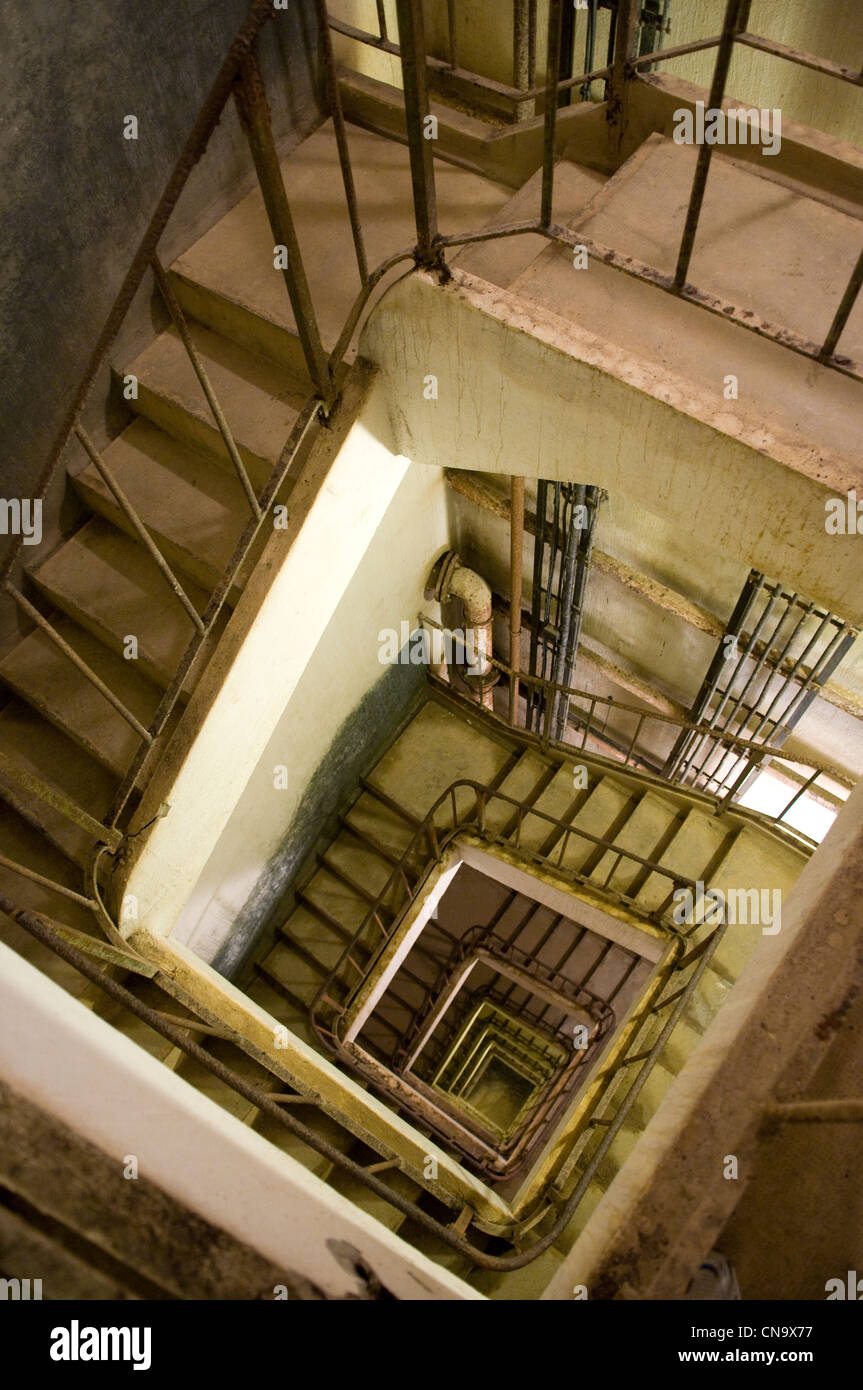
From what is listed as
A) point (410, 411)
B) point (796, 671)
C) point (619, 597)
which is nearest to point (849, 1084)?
point (410, 411)

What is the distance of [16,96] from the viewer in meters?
3.37

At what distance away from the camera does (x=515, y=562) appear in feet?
20.8

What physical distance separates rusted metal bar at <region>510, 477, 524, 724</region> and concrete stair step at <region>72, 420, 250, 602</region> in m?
2.04

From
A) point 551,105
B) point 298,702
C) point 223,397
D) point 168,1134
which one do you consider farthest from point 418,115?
point 298,702

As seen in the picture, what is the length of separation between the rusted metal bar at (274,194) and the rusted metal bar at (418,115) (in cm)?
43

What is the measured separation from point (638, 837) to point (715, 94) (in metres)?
5.07

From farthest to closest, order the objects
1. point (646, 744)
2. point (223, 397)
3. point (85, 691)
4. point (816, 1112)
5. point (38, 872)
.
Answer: point (646, 744)
point (85, 691)
point (223, 397)
point (38, 872)
point (816, 1112)

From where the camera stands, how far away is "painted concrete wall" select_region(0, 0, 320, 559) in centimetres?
347

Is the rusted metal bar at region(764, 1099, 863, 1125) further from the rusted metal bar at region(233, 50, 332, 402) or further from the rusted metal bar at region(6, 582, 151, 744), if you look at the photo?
the rusted metal bar at region(233, 50, 332, 402)

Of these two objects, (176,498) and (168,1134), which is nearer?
(168,1134)

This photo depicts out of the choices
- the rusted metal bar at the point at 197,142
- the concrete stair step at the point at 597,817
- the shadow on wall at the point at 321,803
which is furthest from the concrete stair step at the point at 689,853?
the rusted metal bar at the point at 197,142

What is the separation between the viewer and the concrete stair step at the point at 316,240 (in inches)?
159

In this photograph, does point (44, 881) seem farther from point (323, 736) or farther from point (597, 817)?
point (597, 817)
